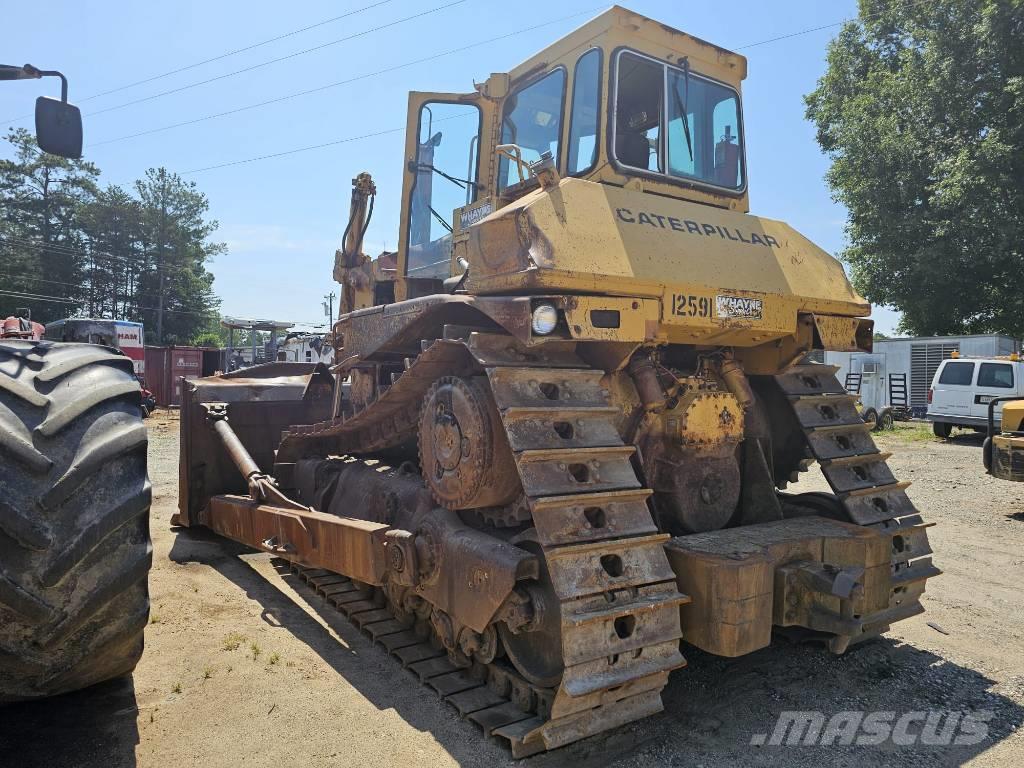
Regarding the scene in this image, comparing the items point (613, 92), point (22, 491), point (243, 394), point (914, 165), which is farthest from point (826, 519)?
point (914, 165)

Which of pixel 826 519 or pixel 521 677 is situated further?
pixel 826 519

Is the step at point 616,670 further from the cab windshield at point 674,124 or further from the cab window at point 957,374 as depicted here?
the cab window at point 957,374

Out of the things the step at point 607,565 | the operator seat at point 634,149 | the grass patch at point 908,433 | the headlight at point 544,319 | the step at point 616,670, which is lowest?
the grass patch at point 908,433

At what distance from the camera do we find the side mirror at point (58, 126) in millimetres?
3537

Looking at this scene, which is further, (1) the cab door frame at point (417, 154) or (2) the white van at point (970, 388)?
(2) the white van at point (970, 388)

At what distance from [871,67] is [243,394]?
30538 mm

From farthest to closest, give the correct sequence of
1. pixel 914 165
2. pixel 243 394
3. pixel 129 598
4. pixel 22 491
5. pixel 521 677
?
pixel 914 165, pixel 243 394, pixel 521 677, pixel 129 598, pixel 22 491

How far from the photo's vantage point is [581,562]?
310 centimetres

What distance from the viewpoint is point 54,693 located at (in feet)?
10.3

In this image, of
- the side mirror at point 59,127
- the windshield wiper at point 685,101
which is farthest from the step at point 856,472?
the side mirror at point 59,127

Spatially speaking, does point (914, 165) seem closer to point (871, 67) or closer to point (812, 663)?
point (871, 67)

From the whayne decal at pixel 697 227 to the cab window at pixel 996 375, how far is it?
54.6 ft

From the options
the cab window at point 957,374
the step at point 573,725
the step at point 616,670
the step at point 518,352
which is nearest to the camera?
the step at point 616,670

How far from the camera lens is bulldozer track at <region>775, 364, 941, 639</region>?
4.27 meters
